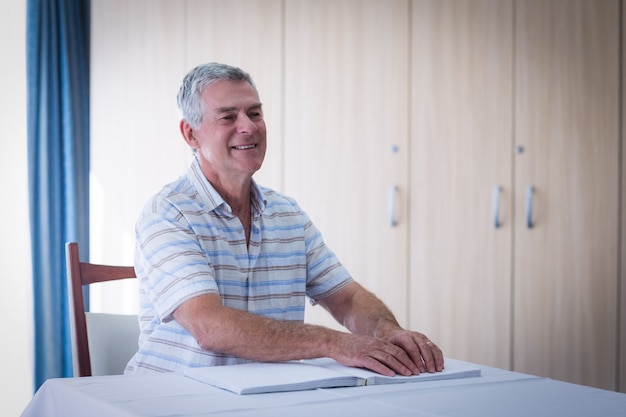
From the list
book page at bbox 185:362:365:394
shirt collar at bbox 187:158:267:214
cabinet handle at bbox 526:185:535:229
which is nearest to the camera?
book page at bbox 185:362:365:394

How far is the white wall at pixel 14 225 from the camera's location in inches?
146

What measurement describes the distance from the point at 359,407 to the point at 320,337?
1.27ft

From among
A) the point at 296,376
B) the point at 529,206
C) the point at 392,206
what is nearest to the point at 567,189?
the point at 529,206

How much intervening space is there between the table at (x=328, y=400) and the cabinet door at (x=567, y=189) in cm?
247

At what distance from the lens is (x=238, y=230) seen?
200 centimetres

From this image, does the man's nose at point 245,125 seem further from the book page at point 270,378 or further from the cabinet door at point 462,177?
the cabinet door at point 462,177

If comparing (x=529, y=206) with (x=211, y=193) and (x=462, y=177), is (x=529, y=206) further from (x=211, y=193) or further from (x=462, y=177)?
(x=211, y=193)

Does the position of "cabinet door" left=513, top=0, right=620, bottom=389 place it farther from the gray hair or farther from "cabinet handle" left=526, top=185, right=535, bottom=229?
the gray hair

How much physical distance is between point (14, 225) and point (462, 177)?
6.97ft

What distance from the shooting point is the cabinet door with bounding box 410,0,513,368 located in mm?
3770

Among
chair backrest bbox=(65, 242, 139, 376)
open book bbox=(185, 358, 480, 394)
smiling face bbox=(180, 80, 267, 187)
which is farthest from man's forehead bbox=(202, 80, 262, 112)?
open book bbox=(185, 358, 480, 394)

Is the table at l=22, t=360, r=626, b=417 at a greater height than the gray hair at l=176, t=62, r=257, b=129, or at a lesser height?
lesser

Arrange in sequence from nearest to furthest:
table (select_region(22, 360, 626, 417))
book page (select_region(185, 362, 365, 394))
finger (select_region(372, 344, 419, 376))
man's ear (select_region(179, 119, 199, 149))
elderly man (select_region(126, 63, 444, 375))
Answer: table (select_region(22, 360, 626, 417))
book page (select_region(185, 362, 365, 394))
finger (select_region(372, 344, 419, 376))
elderly man (select_region(126, 63, 444, 375))
man's ear (select_region(179, 119, 199, 149))

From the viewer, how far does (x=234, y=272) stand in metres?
1.96
